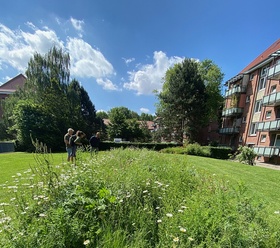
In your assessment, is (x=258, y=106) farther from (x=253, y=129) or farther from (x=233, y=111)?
(x=233, y=111)

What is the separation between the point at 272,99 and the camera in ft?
63.0

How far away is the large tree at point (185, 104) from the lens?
1147 inches

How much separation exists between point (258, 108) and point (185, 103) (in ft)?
32.1

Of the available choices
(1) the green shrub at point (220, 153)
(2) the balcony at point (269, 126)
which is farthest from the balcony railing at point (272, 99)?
(1) the green shrub at point (220, 153)

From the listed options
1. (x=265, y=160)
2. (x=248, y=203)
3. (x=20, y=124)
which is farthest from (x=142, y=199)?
(x=20, y=124)

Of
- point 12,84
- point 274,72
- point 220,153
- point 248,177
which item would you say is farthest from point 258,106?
point 12,84

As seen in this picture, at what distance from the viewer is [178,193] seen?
3.19m

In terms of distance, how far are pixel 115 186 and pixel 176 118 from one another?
2850cm

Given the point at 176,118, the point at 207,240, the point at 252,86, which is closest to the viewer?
the point at 207,240

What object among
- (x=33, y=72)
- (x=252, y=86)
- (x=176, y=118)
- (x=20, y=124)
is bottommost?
(x=20, y=124)

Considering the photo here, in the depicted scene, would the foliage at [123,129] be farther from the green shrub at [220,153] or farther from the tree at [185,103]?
the green shrub at [220,153]

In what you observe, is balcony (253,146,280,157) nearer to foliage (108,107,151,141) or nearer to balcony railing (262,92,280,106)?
balcony railing (262,92,280,106)

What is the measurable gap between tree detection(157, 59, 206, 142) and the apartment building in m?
4.53

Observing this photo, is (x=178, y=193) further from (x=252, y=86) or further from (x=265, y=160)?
(x=252, y=86)
